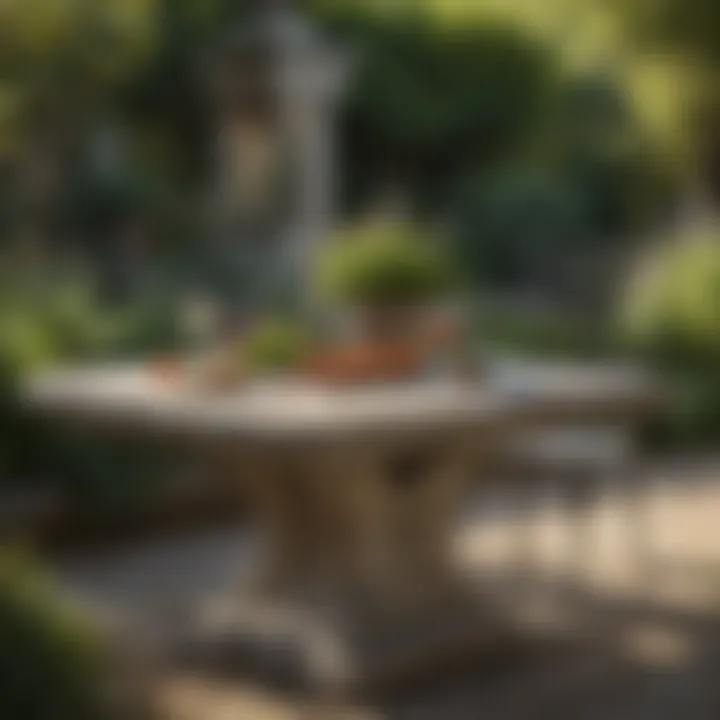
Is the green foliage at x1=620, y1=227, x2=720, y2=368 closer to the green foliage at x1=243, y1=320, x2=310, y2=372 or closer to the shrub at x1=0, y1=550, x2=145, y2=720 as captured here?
the green foliage at x1=243, y1=320, x2=310, y2=372

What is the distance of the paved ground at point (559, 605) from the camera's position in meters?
3.98

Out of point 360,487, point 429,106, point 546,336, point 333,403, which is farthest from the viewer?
point 429,106

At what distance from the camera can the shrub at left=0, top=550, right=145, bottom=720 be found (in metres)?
3.31

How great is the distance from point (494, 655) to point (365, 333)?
97 cm

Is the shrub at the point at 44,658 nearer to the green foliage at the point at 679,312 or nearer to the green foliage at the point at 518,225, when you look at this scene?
the green foliage at the point at 679,312

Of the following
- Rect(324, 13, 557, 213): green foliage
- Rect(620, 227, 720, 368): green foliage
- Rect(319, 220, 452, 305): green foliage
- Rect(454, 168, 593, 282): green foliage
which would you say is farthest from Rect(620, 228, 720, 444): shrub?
Rect(324, 13, 557, 213): green foliage

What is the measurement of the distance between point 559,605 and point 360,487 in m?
0.96

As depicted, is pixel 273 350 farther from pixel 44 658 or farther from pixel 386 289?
pixel 44 658

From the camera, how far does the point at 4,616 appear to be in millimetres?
3504

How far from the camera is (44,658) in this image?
3.42 meters

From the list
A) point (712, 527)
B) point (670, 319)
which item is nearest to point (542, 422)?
point (712, 527)

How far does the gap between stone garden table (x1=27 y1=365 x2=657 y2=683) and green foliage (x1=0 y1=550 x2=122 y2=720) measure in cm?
55

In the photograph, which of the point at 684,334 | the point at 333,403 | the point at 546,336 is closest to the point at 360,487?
the point at 333,403

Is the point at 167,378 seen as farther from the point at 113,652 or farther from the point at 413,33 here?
the point at 413,33
